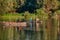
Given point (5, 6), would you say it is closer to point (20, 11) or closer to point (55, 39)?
point (20, 11)

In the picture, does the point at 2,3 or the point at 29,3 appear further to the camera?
the point at 29,3

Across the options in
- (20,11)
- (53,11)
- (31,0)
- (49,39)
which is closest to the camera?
(49,39)

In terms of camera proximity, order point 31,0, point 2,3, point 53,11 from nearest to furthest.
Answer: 1. point 2,3
2. point 53,11
3. point 31,0

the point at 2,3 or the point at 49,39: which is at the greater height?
the point at 2,3

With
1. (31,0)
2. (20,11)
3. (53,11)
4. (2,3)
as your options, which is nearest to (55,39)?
(2,3)

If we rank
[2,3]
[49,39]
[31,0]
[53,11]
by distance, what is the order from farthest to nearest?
[31,0] → [53,11] → [2,3] → [49,39]

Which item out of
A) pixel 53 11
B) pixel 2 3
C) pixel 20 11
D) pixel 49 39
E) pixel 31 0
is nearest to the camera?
pixel 49 39

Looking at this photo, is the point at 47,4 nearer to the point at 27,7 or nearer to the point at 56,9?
the point at 56,9

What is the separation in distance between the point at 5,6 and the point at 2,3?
104 cm

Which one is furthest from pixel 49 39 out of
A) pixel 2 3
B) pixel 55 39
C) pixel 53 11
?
pixel 53 11

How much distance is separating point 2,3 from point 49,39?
76.5 feet

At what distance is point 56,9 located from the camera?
60.8 metres

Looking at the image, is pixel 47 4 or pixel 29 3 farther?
pixel 29 3

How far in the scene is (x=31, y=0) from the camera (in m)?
69.0
